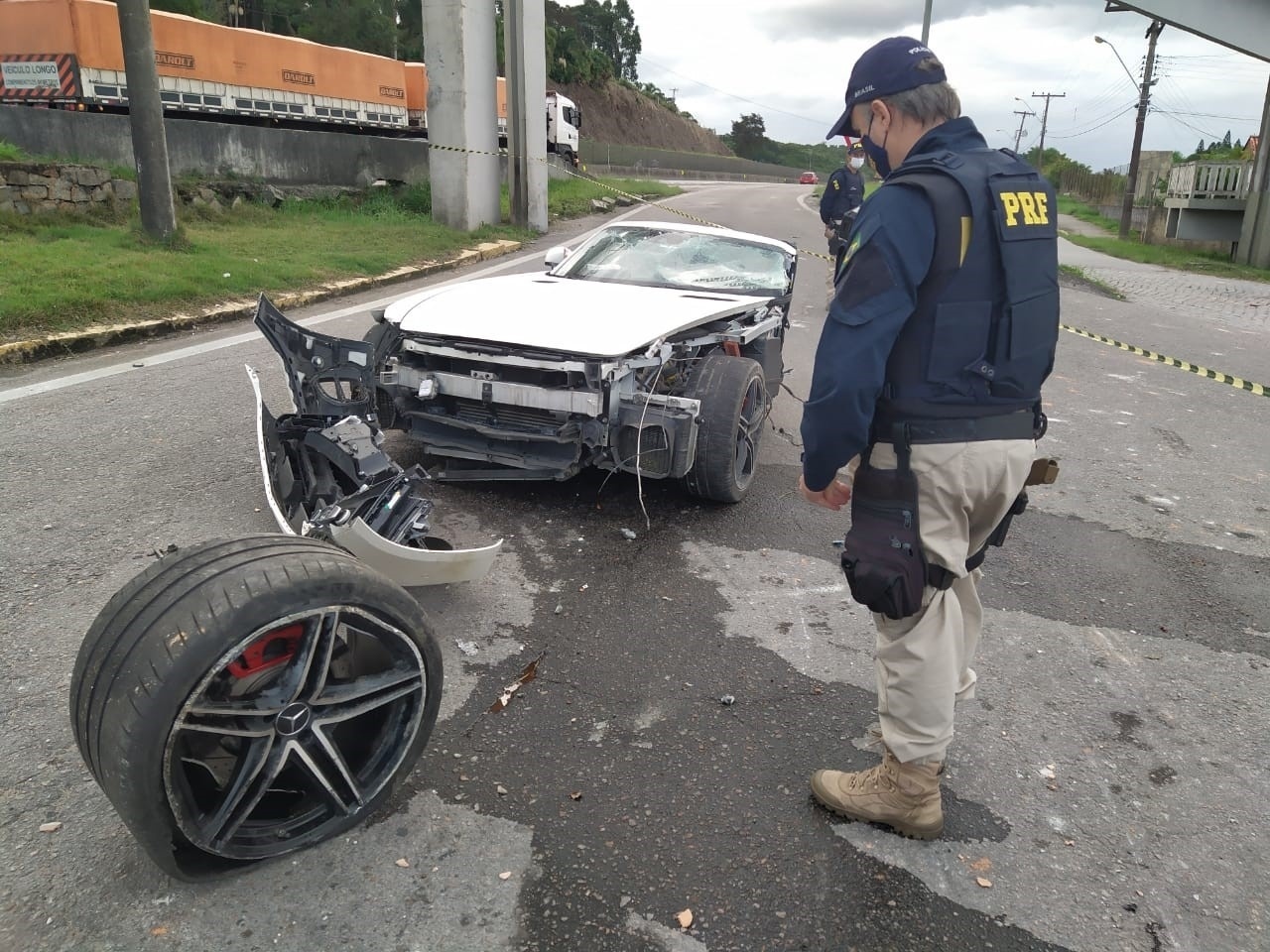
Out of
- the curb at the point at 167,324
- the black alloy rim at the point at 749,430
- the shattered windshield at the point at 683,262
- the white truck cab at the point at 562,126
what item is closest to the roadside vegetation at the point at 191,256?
the curb at the point at 167,324

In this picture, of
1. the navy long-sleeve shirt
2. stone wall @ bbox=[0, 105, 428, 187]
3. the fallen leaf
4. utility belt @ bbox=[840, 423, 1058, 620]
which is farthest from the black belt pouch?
stone wall @ bbox=[0, 105, 428, 187]

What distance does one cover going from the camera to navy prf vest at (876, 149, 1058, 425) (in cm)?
221

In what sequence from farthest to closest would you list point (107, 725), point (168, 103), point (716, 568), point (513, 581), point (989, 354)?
1. point (168, 103)
2. point (716, 568)
3. point (513, 581)
4. point (989, 354)
5. point (107, 725)

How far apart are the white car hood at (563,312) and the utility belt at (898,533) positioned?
1983 mm

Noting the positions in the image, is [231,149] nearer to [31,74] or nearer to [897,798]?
[31,74]

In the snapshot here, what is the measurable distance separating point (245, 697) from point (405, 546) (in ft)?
3.94

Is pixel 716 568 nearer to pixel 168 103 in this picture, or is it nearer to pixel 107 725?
pixel 107 725

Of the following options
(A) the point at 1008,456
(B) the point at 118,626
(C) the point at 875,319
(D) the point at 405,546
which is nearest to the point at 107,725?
(B) the point at 118,626

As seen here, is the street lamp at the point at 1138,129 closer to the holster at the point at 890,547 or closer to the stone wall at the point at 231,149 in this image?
the stone wall at the point at 231,149

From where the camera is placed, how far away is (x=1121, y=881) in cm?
238

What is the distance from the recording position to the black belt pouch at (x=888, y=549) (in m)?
2.32

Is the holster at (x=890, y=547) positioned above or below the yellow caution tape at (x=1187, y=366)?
above

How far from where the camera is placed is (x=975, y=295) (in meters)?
2.25

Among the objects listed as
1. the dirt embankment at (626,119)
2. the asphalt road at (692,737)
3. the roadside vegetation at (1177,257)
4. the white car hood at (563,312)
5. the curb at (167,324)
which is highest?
the dirt embankment at (626,119)
